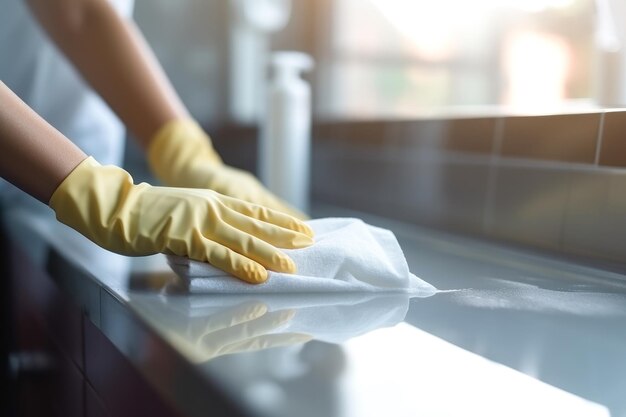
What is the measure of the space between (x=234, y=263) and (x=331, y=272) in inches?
3.4

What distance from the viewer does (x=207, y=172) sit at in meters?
0.96

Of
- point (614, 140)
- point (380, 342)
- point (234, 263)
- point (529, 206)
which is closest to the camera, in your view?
point (380, 342)

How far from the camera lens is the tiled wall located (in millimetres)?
739

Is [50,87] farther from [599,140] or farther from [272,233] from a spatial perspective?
[599,140]

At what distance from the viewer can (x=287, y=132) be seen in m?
1.17

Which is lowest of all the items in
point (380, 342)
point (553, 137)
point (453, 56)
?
point (380, 342)

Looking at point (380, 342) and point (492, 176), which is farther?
point (492, 176)

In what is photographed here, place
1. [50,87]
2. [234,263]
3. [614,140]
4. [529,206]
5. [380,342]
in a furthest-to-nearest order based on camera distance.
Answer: [50,87], [529,206], [614,140], [234,263], [380,342]

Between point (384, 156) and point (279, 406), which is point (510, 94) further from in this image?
point (279, 406)

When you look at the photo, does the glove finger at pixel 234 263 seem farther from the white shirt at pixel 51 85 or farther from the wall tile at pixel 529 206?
the white shirt at pixel 51 85

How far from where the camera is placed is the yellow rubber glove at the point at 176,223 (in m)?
0.59

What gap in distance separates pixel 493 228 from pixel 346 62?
0.60m

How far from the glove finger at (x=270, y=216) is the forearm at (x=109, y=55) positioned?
45 centimetres

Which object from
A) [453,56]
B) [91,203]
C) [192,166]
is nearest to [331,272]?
[91,203]
